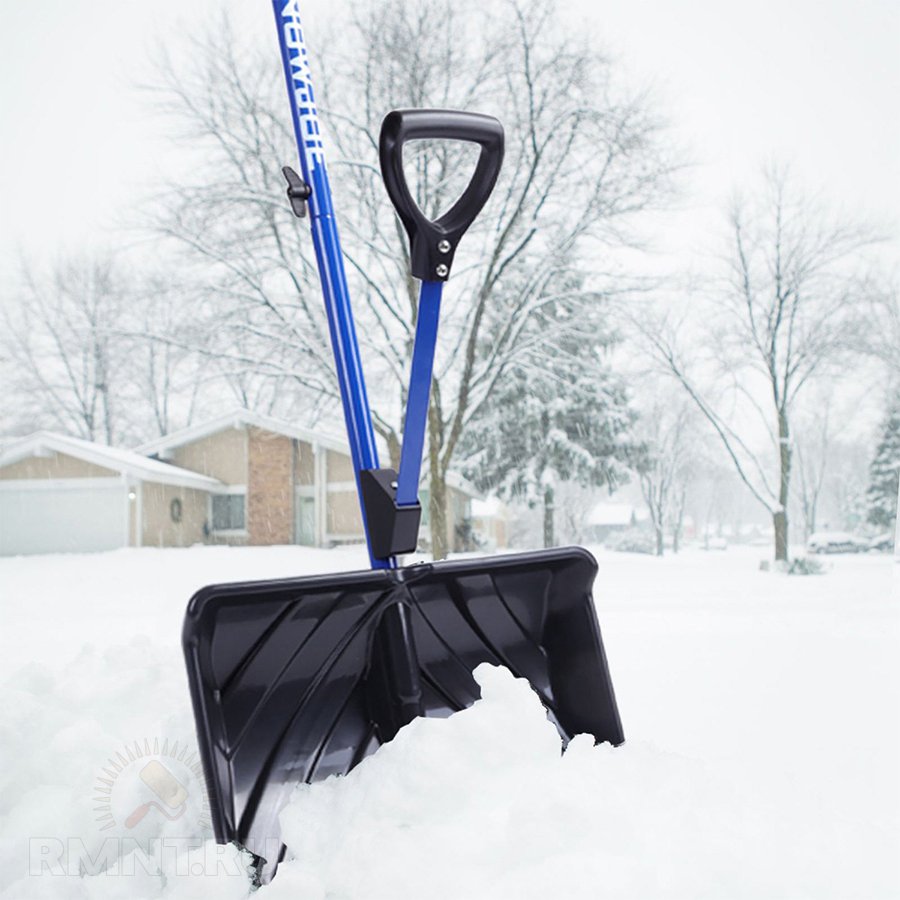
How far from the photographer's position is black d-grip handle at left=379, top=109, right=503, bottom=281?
2.63 ft

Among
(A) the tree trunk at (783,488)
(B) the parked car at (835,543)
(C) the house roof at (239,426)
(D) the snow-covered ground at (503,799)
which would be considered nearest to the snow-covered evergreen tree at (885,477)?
(B) the parked car at (835,543)

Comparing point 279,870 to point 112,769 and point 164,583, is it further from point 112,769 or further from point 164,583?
point 164,583

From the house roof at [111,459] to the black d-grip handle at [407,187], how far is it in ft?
13.6

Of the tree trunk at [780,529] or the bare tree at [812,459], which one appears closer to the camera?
the tree trunk at [780,529]

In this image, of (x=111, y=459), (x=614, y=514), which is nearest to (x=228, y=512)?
(x=111, y=459)

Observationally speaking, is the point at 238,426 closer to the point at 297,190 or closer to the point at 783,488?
the point at 783,488

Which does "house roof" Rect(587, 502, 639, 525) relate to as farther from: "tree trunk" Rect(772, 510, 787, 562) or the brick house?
the brick house


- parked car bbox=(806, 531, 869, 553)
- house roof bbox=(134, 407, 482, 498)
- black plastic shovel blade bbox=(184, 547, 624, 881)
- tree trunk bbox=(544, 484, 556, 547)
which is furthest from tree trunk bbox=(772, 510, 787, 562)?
black plastic shovel blade bbox=(184, 547, 624, 881)

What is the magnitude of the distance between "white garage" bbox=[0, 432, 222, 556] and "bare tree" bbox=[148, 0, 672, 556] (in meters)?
0.94

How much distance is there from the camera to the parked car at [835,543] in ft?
20.2

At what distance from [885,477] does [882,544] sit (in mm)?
614

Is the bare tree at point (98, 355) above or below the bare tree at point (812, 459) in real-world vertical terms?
above

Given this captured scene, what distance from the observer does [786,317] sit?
239 inches

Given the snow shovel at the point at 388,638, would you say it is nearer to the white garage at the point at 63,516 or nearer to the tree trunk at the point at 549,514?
the white garage at the point at 63,516
